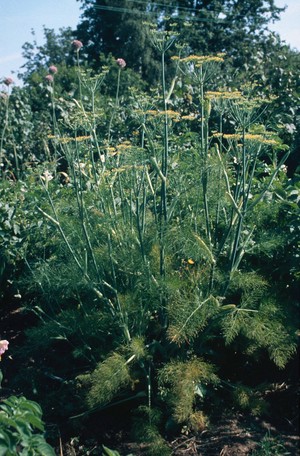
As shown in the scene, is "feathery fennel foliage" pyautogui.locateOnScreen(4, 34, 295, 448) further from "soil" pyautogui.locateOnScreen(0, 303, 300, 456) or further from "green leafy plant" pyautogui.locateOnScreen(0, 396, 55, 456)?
"green leafy plant" pyautogui.locateOnScreen(0, 396, 55, 456)

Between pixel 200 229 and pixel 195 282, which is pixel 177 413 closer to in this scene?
pixel 195 282

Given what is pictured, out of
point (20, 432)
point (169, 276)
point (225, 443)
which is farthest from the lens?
point (169, 276)

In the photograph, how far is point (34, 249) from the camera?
14.5ft

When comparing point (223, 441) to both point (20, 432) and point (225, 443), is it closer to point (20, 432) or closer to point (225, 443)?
point (225, 443)

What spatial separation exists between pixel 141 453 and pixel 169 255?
1.13 m

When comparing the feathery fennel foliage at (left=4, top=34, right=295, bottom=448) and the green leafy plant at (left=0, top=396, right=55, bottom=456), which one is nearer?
the green leafy plant at (left=0, top=396, right=55, bottom=456)

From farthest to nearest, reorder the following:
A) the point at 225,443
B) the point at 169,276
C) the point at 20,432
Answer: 1. the point at 169,276
2. the point at 225,443
3. the point at 20,432

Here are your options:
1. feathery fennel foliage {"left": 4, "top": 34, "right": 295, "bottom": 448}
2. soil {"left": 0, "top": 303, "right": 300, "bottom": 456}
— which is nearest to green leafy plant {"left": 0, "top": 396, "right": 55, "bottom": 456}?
feathery fennel foliage {"left": 4, "top": 34, "right": 295, "bottom": 448}

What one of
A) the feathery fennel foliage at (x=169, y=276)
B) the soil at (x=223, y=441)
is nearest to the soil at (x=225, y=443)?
the soil at (x=223, y=441)

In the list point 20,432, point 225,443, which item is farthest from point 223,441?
point 20,432

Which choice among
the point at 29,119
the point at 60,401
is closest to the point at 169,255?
the point at 60,401

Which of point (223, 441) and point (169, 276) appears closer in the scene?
point (223, 441)

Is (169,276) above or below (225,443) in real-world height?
above

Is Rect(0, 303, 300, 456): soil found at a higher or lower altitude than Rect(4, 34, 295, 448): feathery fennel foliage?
lower
